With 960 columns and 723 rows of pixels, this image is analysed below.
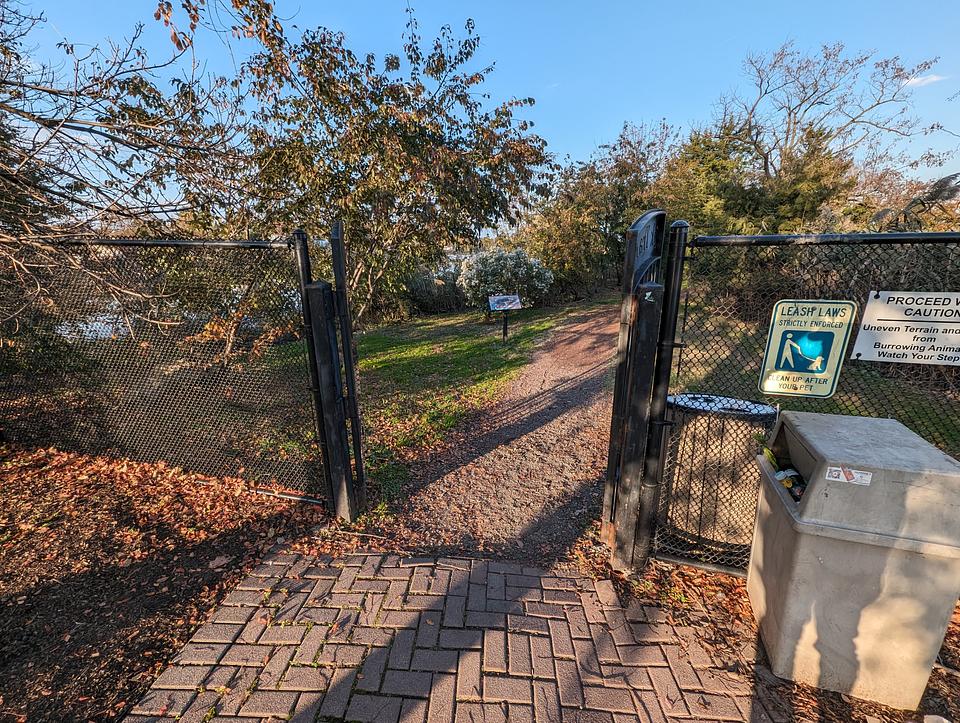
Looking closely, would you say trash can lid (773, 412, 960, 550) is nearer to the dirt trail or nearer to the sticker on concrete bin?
the sticker on concrete bin

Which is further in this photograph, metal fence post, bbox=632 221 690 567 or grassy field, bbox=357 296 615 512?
grassy field, bbox=357 296 615 512

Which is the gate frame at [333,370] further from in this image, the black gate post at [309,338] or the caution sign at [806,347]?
the caution sign at [806,347]

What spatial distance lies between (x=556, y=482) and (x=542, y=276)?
1324 centimetres

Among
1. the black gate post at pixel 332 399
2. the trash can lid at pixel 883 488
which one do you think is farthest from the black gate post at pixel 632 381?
the black gate post at pixel 332 399

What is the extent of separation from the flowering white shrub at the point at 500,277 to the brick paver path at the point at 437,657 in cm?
1254

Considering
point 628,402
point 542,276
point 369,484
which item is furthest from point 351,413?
point 542,276

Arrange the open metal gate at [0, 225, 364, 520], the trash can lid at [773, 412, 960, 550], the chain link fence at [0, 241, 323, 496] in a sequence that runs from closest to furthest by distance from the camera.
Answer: the trash can lid at [773, 412, 960, 550]
the open metal gate at [0, 225, 364, 520]
the chain link fence at [0, 241, 323, 496]

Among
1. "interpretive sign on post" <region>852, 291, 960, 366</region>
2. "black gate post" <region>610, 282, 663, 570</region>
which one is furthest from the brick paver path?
"interpretive sign on post" <region>852, 291, 960, 366</region>

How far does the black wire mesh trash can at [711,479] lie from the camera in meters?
2.66

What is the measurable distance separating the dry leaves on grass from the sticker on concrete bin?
10.9ft

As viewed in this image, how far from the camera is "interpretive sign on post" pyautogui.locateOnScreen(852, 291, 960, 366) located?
198 centimetres

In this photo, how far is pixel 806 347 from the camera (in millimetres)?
2230

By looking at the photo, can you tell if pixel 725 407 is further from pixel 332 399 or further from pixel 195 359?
pixel 195 359

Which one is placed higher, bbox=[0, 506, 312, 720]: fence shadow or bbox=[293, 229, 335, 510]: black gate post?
bbox=[293, 229, 335, 510]: black gate post
